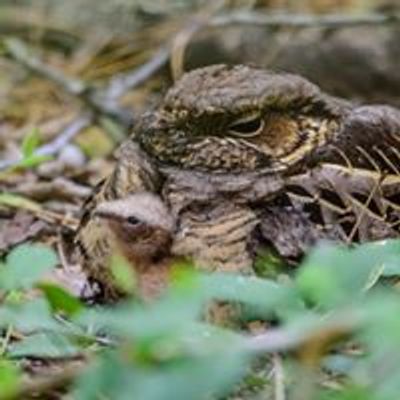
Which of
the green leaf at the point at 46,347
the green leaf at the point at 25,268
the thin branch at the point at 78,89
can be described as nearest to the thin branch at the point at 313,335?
the green leaf at the point at 25,268

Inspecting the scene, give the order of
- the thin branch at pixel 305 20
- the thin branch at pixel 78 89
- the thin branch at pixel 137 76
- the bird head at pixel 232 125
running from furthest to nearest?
the thin branch at pixel 305 20 < the thin branch at pixel 137 76 < the thin branch at pixel 78 89 < the bird head at pixel 232 125

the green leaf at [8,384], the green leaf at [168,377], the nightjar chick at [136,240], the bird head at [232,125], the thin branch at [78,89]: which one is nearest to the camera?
the green leaf at [168,377]

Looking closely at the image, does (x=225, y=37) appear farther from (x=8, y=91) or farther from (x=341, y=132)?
(x=341, y=132)

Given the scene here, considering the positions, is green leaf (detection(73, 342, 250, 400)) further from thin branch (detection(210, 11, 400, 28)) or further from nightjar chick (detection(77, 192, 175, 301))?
thin branch (detection(210, 11, 400, 28))

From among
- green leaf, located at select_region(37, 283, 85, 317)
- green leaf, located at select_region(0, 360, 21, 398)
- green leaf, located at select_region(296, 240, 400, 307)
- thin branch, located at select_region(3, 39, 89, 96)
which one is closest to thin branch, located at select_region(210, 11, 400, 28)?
thin branch, located at select_region(3, 39, 89, 96)

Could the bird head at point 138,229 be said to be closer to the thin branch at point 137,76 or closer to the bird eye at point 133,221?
the bird eye at point 133,221

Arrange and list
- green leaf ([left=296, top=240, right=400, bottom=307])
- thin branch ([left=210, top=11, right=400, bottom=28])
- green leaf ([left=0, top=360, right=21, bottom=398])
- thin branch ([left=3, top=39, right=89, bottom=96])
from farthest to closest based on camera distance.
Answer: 1. thin branch ([left=210, top=11, right=400, bottom=28])
2. thin branch ([left=3, top=39, right=89, bottom=96])
3. green leaf ([left=0, top=360, right=21, bottom=398])
4. green leaf ([left=296, top=240, right=400, bottom=307])

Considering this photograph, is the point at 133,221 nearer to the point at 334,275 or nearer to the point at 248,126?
the point at 248,126
